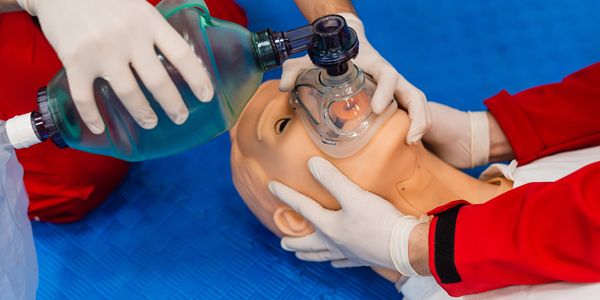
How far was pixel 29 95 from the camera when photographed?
1274 mm

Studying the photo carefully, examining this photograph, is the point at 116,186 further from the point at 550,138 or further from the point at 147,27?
the point at 550,138

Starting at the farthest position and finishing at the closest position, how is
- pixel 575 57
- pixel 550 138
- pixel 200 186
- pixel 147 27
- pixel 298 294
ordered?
1. pixel 575 57
2. pixel 200 186
3. pixel 298 294
4. pixel 550 138
5. pixel 147 27

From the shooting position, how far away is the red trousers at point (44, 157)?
1.27m

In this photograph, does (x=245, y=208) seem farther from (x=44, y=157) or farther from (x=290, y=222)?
(x=44, y=157)

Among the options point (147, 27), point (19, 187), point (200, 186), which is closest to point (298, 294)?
point (200, 186)

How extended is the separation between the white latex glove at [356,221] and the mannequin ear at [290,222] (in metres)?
0.05

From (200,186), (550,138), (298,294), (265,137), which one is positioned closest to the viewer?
(265,137)

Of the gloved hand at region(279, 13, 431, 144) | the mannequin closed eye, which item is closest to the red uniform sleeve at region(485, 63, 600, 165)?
the gloved hand at region(279, 13, 431, 144)

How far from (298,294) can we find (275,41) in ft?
2.05

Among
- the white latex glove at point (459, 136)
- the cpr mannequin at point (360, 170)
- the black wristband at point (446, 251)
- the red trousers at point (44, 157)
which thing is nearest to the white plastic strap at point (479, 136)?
the white latex glove at point (459, 136)

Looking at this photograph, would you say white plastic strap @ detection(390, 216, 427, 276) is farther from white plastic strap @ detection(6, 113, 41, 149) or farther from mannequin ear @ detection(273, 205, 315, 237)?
white plastic strap @ detection(6, 113, 41, 149)

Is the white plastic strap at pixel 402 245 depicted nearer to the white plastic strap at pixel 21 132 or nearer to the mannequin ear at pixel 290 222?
the mannequin ear at pixel 290 222

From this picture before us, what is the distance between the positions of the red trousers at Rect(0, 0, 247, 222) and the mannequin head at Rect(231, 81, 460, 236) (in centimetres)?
40

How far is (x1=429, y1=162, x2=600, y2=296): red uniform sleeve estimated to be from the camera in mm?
779
